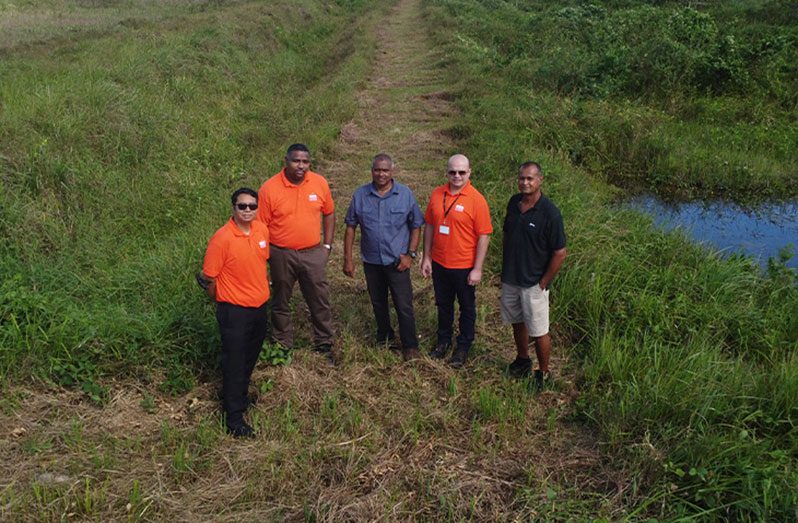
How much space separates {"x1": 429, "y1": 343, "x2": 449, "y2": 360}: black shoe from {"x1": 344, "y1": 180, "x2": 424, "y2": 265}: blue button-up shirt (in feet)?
3.01

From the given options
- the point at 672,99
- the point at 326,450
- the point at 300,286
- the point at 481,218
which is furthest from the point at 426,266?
Result: the point at 672,99

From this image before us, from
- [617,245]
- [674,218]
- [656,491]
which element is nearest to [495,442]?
[656,491]

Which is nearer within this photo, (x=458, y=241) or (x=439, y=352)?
(x=458, y=241)

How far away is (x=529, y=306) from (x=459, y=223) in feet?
2.66

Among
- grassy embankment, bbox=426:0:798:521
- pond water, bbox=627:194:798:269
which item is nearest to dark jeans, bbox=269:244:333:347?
grassy embankment, bbox=426:0:798:521

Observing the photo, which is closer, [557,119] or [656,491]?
[656,491]

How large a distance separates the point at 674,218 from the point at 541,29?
13117mm

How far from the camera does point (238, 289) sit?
11.9 feet

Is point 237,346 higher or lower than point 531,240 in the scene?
lower

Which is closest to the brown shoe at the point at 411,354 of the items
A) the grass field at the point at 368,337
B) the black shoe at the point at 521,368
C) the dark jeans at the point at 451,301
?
the grass field at the point at 368,337

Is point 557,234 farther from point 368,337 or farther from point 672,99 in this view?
point 672,99

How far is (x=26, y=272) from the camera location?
16.4ft

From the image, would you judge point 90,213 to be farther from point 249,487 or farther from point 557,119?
point 557,119

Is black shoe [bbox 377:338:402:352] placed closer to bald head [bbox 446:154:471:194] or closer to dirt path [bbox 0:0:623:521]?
dirt path [bbox 0:0:623:521]
